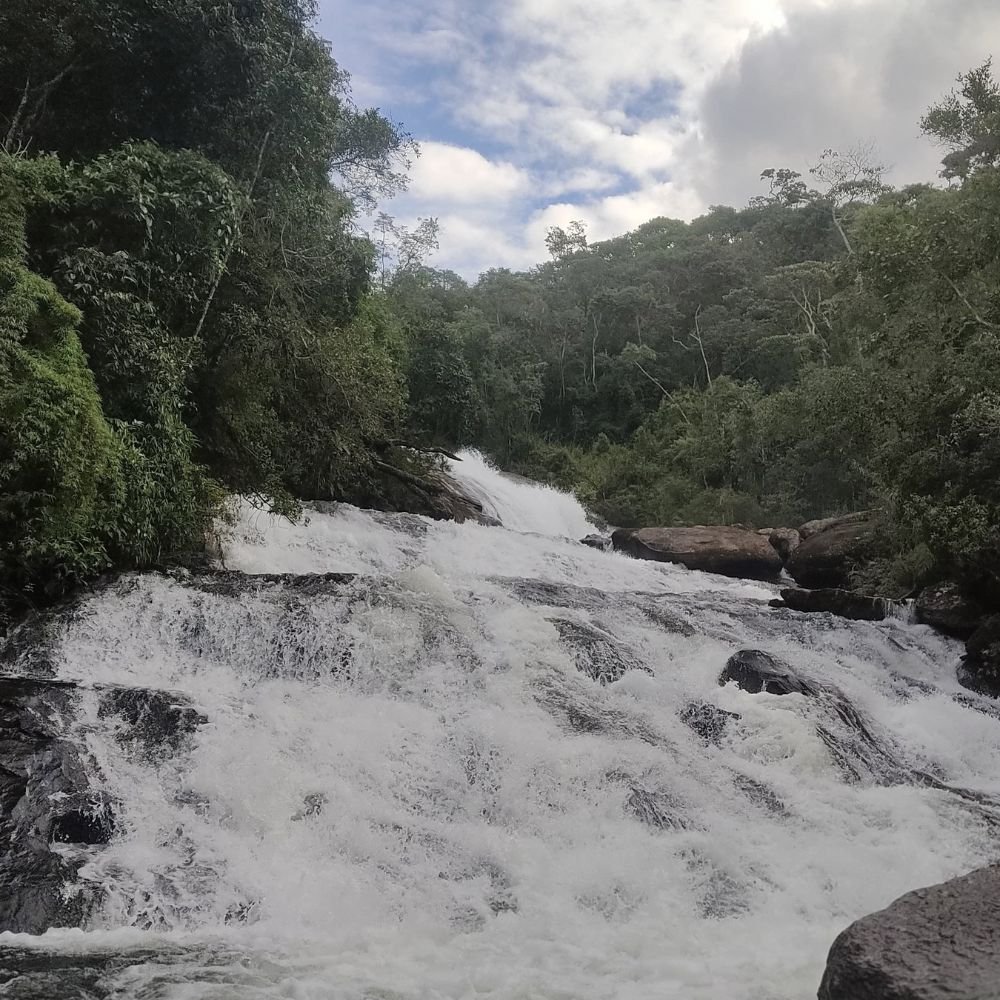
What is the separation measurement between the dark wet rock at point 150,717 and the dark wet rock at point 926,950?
15.3ft

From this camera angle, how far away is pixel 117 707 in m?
6.21

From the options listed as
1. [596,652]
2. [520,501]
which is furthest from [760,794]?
[520,501]

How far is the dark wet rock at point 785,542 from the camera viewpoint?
19.1 metres

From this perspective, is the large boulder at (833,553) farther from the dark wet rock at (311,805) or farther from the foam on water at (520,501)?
the dark wet rock at (311,805)

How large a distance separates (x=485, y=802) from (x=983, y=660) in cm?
739

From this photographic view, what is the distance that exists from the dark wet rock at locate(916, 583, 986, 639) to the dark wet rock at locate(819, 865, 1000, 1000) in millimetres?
8513

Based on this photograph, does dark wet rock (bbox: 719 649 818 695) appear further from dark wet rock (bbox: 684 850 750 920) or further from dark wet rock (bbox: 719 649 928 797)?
dark wet rock (bbox: 684 850 750 920)

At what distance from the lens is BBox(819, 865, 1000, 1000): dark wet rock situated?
2828mm

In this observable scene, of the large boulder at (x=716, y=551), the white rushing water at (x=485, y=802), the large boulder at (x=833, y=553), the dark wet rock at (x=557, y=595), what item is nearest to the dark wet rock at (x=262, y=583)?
the white rushing water at (x=485, y=802)

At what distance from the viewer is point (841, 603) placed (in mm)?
12250

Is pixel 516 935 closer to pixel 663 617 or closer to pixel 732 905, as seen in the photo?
pixel 732 905

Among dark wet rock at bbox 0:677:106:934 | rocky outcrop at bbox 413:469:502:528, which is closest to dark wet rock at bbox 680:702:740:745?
dark wet rock at bbox 0:677:106:934

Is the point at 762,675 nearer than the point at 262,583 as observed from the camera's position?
Yes

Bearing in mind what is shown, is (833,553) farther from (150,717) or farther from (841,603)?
(150,717)
